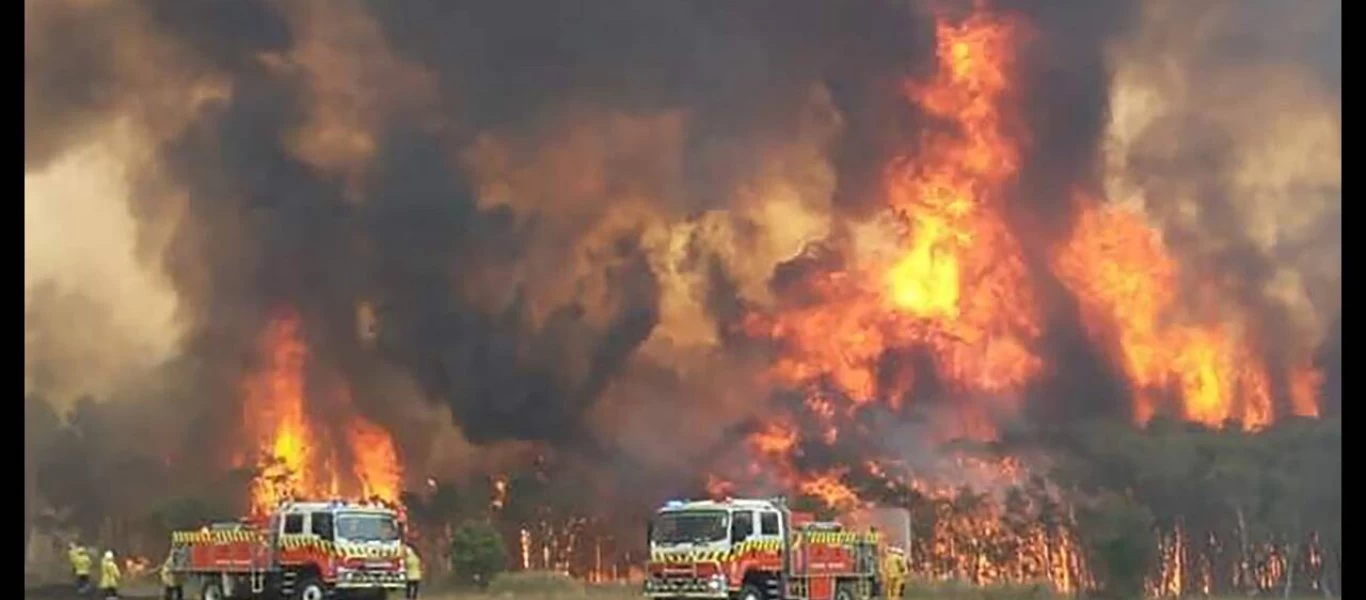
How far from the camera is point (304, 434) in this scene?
111 ft

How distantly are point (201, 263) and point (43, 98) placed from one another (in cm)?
430

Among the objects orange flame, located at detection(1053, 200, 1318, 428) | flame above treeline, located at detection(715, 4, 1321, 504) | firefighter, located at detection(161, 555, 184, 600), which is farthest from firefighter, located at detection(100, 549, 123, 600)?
orange flame, located at detection(1053, 200, 1318, 428)

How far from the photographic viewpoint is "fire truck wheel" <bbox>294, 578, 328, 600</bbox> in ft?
90.6

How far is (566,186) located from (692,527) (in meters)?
10.4

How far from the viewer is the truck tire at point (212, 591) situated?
28.8m

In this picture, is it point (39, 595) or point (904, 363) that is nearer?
point (39, 595)

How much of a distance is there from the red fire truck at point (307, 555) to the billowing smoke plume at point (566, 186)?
4.90m

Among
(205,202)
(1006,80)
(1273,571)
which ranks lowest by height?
(1273,571)

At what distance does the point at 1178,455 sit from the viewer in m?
33.8

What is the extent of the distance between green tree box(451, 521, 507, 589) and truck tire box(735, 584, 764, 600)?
7.74 metres

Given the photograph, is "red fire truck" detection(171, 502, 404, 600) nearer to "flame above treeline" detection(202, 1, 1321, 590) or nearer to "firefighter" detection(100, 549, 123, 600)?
"firefighter" detection(100, 549, 123, 600)

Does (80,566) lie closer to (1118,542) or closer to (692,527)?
(692,527)

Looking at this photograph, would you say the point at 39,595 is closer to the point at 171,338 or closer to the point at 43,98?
the point at 171,338

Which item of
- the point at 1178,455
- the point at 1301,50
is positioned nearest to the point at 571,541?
the point at 1178,455
